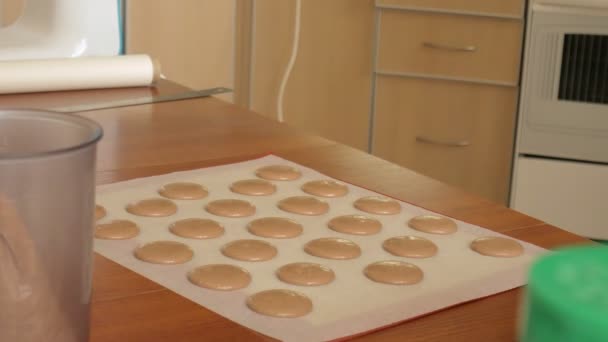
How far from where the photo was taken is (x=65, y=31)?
44.7 inches

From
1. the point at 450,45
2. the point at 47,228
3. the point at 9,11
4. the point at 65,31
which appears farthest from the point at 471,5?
the point at 47,228

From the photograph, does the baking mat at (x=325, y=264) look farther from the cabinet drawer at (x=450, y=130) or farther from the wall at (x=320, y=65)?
the wall at (x=320, y=65)

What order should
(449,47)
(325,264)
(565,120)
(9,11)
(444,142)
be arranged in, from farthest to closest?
1. (444,142)
2. (449,47)
3. (565,120)
4. (9,11)
5. (325,264)

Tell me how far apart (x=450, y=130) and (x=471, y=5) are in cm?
39

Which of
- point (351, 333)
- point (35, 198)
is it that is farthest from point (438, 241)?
point (35, 198)

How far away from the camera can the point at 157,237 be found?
667mm

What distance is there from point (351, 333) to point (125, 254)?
0.19 metres

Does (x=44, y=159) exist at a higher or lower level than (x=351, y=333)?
higher

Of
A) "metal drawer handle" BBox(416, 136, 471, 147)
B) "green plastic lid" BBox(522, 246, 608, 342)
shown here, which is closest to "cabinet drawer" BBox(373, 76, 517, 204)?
"metal drawer handle" BBox(416, 136, 471, 147)

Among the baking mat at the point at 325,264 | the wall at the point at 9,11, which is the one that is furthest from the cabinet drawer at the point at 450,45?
the baking mat at the point at 325,264

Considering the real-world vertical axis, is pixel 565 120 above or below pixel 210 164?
below

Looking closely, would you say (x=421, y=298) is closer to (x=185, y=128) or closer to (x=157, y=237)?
(x=157, y=237)

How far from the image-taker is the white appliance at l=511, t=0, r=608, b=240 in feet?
8.59

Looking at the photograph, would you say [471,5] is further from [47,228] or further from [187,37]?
[47,228]
